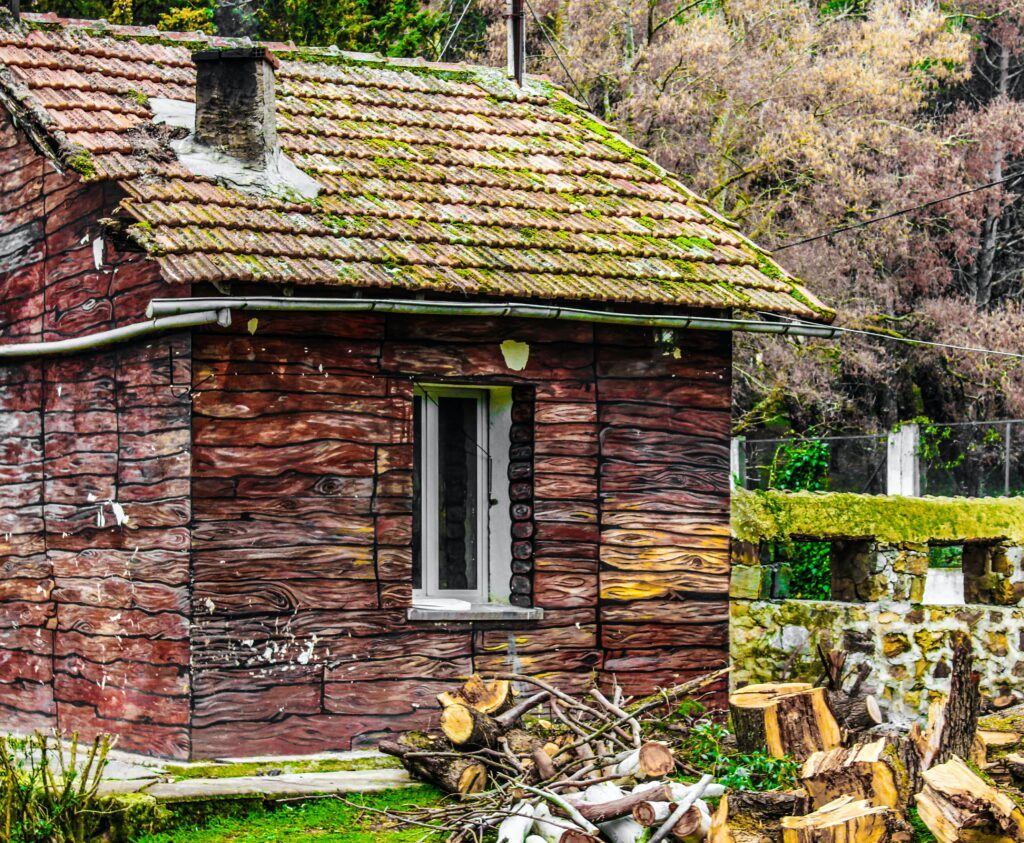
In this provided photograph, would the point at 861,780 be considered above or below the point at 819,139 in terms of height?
below

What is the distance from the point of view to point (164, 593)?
9484 millimetres

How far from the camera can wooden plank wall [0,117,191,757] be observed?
951cm

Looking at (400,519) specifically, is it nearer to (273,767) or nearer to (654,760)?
(273,767)

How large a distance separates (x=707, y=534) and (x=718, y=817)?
11.8 ft

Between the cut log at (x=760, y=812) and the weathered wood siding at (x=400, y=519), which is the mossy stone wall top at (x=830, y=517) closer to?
the weathered wood siding at (x=400, y=519)

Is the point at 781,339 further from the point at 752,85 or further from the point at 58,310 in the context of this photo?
the point at 58,310

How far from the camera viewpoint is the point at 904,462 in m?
19.9

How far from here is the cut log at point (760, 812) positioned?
8250 millimetres

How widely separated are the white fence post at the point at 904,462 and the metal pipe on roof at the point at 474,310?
354 inches

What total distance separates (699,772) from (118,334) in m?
4.45

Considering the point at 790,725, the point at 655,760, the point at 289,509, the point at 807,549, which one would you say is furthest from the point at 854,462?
the point at 655,760

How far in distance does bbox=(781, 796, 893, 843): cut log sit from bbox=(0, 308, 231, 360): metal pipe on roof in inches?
168

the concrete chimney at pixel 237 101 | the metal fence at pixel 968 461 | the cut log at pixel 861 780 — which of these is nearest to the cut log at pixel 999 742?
the cut log at pixel 861 780

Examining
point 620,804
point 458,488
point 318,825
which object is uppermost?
point 458,488
